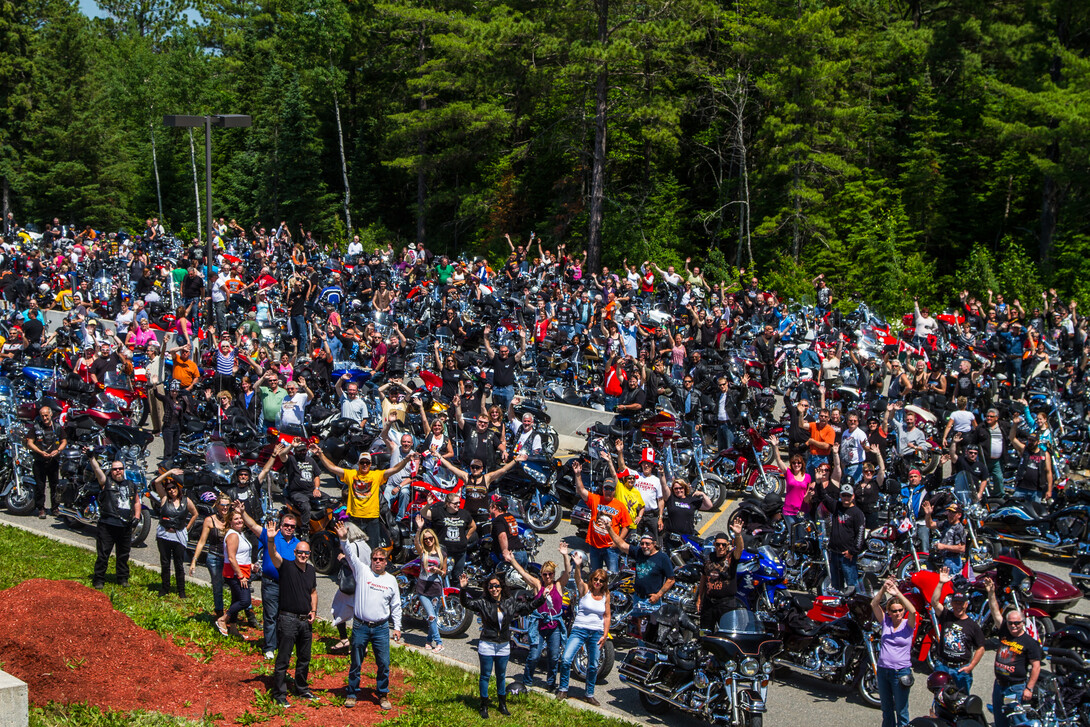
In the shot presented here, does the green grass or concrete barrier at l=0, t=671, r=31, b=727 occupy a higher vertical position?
concrete barrier at l=0, t=671, r=31, b=727

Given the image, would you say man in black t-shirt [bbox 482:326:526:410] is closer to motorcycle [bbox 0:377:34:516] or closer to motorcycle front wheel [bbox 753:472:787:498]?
motorcycle front wheel [bbox 753:472:787:498]

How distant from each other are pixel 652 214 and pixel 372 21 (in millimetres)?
19405

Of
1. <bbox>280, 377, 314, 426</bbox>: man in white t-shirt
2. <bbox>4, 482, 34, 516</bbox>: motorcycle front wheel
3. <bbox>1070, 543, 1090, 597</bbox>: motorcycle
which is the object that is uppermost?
<bbox>280, 377, 314, 426</bbox>: man in white t-shirt

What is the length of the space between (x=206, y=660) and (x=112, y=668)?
1216mm

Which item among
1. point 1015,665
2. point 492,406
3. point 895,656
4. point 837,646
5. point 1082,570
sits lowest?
point 1082,570

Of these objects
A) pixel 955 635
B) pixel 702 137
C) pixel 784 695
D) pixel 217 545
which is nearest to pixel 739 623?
pixel 784 695

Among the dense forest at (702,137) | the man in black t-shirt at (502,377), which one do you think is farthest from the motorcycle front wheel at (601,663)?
the dense forest at (702,137)

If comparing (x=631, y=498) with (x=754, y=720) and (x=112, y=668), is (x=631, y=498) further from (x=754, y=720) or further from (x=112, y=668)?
(x=112, y=668)

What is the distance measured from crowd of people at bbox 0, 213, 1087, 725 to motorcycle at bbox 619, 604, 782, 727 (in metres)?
0.51

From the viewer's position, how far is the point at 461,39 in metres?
36.5

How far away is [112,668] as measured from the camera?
9.45 m

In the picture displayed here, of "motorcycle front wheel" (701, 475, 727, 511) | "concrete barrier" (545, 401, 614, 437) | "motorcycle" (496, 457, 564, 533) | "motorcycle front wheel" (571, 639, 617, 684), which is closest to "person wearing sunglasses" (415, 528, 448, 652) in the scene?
"motorcycle front wheel" (571, 639, 617, 684)

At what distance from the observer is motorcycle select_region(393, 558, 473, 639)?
476 inches

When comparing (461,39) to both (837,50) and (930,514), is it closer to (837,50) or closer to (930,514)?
(837,50)
